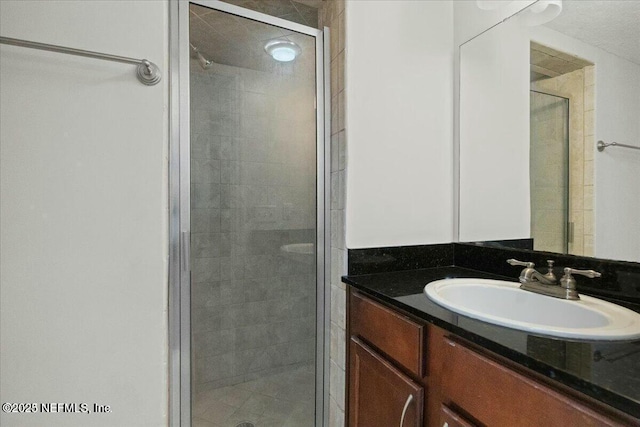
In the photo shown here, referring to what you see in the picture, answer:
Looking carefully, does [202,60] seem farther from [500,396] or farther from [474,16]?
[500,396]

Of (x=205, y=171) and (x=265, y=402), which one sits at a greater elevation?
(x=205, y=171)

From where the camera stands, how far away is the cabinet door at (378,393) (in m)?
0.89

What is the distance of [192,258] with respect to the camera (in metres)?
1.19

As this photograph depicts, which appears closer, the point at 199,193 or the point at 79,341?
the point at 79,341

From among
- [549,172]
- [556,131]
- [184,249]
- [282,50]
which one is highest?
[282,50]

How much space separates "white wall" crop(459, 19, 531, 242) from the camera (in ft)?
4.13

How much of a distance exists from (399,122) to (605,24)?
0.71 meters

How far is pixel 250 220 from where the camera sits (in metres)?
1.31

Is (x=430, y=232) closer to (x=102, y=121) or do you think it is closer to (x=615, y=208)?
(x=615, y=208)

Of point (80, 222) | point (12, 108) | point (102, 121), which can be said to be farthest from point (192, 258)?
point (12, 108)

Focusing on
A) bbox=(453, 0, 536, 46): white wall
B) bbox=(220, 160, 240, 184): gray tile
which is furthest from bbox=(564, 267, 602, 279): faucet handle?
bbox=(220, 160, 240, 184): gray tile

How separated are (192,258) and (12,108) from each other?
2.24ft

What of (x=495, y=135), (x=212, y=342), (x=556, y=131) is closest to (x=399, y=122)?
(x=495, y=135)

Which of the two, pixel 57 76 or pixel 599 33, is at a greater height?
pixel 599 33
